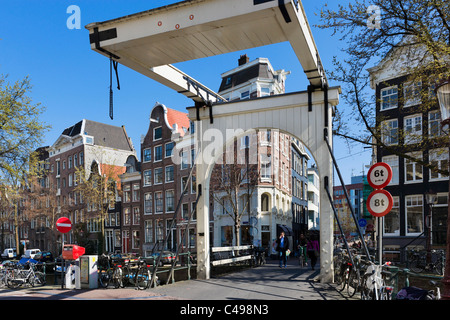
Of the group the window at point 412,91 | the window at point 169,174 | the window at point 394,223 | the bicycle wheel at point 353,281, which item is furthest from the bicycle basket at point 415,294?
the window at point 169,174

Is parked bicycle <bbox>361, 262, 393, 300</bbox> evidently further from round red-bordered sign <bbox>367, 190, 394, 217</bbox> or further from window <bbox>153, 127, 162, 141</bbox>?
window <bbox>153, 127, 162, 141</bbox>

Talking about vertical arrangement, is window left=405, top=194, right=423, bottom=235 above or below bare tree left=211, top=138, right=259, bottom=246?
below

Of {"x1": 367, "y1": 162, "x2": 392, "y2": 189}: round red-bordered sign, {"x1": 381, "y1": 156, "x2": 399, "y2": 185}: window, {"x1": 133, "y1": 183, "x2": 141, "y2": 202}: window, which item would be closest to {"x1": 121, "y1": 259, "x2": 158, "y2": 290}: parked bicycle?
{"x1": 367, "y1": 162, "x2": 392, "y2": 189}: round red-bordered sign

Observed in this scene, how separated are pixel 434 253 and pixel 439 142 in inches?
375

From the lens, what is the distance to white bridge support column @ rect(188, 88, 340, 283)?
10773 mm

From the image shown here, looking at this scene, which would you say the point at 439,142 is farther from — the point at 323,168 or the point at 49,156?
the point at 49,156

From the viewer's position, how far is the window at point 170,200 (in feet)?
135

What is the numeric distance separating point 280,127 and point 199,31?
470 centimetres

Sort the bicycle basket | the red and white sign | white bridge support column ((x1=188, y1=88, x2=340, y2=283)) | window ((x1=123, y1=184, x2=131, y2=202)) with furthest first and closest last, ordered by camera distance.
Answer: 1. window ((x1=123, y1=184, x2=131, y2=202))
2. the red and white sign
3. white bridge support column ((x1=188, y1=88, x2=340, y2=283))
4. the bicycle basket

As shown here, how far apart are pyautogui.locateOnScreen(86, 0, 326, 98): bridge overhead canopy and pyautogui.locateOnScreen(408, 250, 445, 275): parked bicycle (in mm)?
14565

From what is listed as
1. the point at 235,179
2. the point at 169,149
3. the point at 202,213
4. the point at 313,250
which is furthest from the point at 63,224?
the point at 169,149

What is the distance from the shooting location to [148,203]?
145 ft
